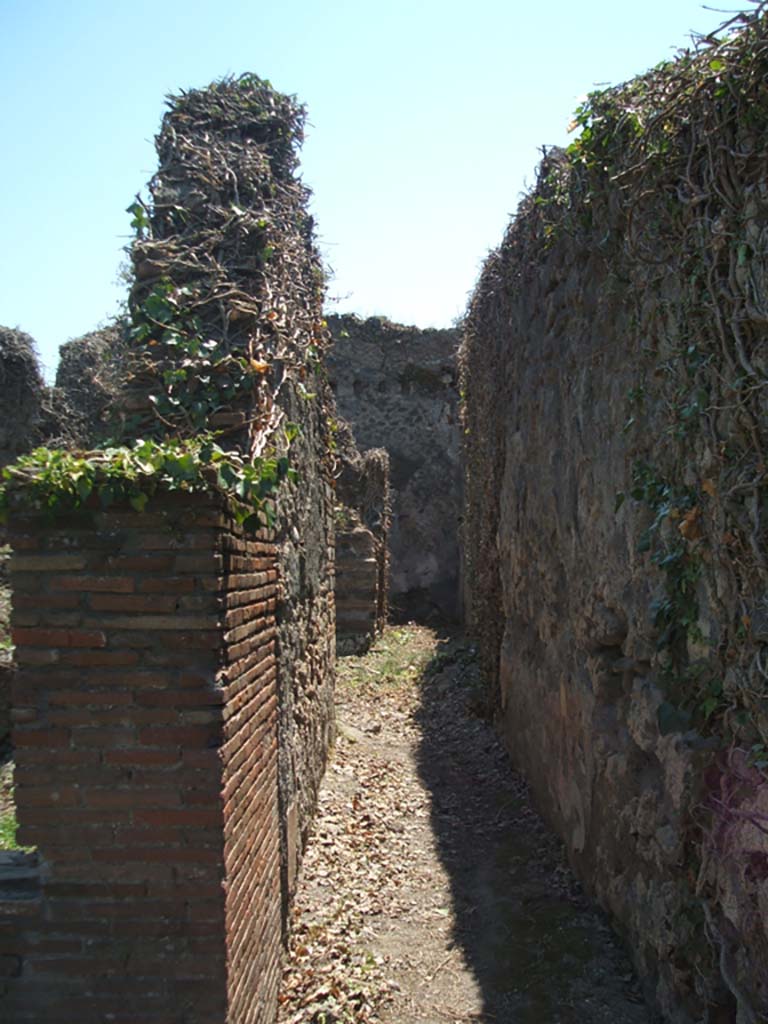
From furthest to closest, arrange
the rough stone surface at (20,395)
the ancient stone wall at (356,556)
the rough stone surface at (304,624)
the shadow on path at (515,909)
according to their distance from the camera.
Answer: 1. the ancient stone wall at (356,556)
2. the rough stone surface at (20,395)
3. the rough stone surface at (304,624)
4. the shadow on path at (515,909)

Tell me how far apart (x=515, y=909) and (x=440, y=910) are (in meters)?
0.42

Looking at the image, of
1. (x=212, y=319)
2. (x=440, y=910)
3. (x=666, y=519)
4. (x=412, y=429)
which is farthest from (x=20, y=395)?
(x=412, y=429)

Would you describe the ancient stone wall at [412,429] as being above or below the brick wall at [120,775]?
above

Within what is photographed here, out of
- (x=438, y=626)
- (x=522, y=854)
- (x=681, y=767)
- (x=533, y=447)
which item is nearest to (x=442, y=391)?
(x=438, y=626)

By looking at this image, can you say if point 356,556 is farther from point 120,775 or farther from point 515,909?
point 120,775

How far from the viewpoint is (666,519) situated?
3.38 m

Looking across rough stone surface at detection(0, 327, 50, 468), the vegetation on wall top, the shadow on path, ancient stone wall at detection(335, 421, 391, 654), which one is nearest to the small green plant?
the vegetation on wall top

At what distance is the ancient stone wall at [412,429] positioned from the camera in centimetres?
1798

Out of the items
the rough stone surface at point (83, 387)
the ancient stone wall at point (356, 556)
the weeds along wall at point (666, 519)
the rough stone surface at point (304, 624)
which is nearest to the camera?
the weeds along wall at point (666, 519)

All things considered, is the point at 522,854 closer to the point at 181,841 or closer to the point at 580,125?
the point at 181,841

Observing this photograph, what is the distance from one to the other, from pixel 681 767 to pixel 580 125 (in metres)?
3.11

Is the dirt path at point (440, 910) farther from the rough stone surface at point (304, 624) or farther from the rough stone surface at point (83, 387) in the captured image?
the rough stone surface at point (83, 387)

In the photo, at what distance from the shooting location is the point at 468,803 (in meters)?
6.45

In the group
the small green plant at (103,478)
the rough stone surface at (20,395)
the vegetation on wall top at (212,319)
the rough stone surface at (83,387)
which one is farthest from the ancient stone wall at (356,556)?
the small green plant at (103,478)
